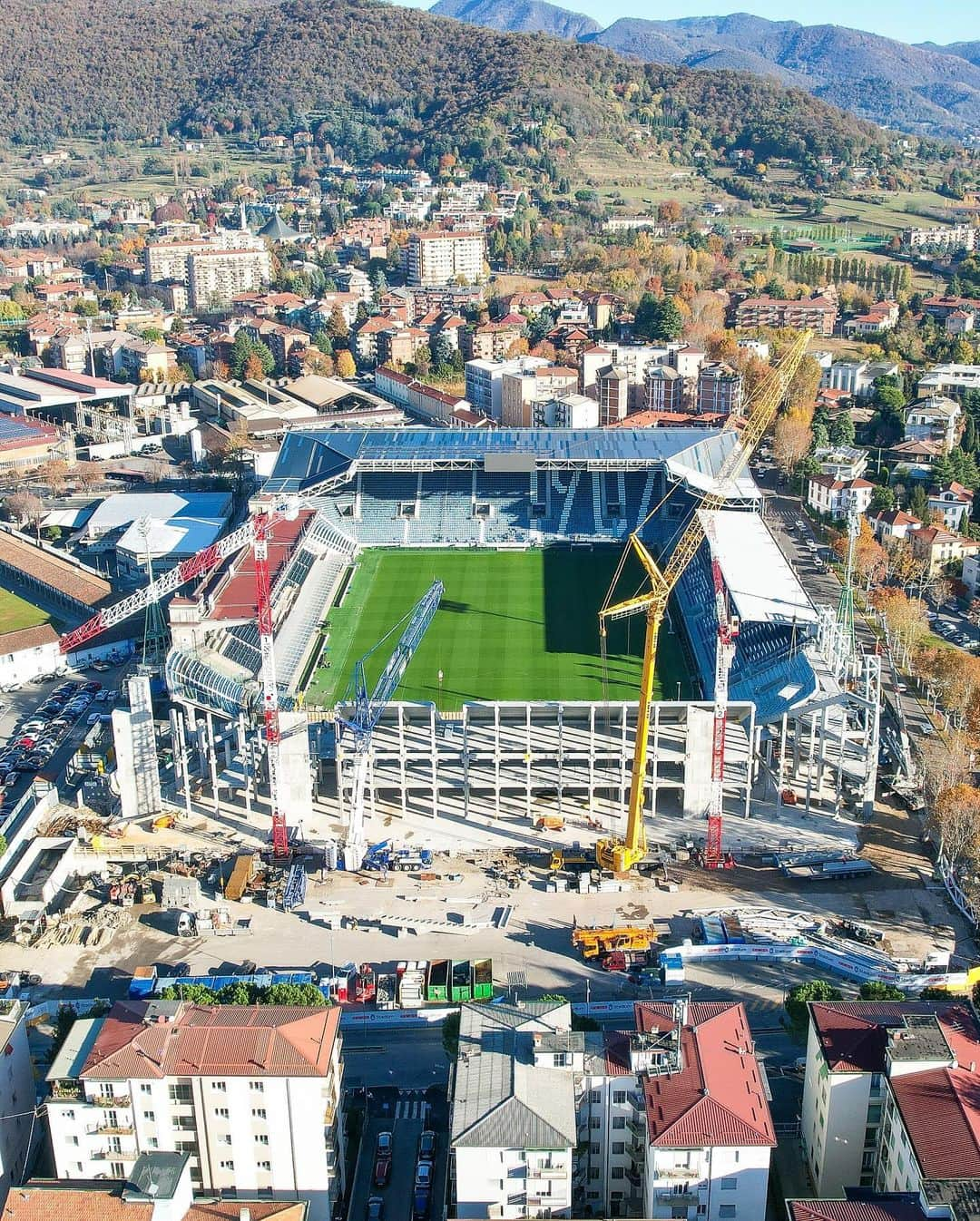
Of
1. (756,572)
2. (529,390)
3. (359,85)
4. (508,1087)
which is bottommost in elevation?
(508,1087)

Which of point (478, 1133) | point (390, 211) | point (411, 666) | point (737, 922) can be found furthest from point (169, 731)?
point (390, 211)

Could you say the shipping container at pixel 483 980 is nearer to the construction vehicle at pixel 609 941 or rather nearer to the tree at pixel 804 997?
the construction vehicle at pixel 609 941

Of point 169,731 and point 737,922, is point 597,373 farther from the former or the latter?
point 737,922

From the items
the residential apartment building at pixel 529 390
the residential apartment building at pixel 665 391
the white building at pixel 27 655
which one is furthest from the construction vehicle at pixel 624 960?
the residential apartment building at pixel 665 391

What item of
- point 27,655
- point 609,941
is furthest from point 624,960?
point 27,655

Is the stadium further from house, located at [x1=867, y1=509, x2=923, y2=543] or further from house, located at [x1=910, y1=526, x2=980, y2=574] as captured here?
house, located at [x1=910, y1=526, x2=980, y2=574]

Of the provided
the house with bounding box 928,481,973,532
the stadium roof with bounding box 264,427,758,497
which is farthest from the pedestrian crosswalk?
the house with bounding box 928,481,973,532

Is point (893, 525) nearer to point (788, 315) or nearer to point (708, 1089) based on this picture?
point (788, 315)
